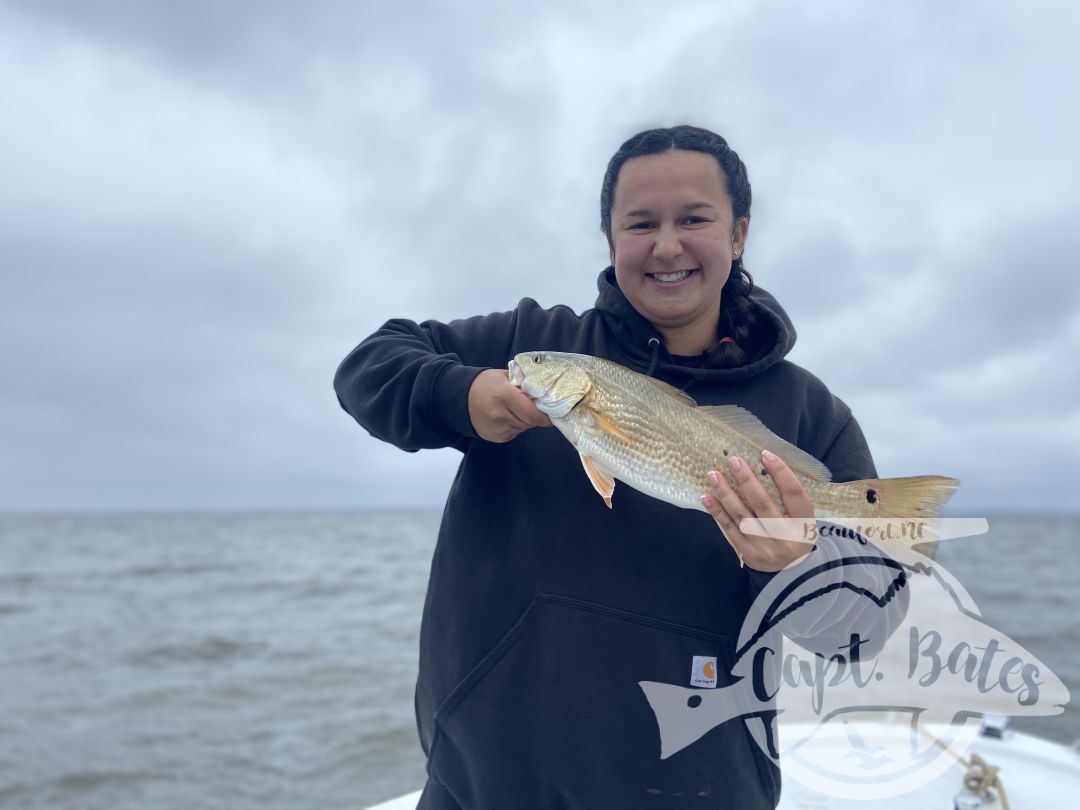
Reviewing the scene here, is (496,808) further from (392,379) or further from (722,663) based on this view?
(392,379)

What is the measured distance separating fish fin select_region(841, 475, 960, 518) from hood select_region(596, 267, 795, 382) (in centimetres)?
59

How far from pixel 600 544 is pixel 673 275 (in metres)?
1.02

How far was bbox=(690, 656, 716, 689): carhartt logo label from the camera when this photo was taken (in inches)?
94.1

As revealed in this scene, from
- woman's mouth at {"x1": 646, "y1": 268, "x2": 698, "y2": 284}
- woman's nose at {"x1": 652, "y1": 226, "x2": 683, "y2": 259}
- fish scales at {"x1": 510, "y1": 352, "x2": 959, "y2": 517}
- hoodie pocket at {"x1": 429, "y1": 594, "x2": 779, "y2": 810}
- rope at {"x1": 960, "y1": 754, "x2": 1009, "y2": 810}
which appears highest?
woman's nose at {"x1": 652, "y1": 226, "x2": 683, "y2": 259}

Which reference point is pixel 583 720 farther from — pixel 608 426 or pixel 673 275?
pixel 673 275

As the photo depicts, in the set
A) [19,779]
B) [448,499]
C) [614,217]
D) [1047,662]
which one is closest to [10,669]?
[19,779]

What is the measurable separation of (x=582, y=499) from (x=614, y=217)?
3.55ft

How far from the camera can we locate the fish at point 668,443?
8.41ft

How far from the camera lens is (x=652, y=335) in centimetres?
294

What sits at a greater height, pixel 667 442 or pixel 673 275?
pixel 673 275

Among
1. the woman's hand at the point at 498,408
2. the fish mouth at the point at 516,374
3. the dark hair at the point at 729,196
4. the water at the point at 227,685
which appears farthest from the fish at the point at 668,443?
the water at the point at 227,685

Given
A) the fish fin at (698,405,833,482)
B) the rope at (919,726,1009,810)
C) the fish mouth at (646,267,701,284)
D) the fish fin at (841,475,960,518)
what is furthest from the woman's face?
the rope at (919,726,1009,810)

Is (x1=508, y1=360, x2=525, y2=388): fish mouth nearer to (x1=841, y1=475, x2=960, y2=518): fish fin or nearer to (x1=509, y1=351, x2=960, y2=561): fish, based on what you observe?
(x1=509, y1=351, x2=960, y2=561): fish

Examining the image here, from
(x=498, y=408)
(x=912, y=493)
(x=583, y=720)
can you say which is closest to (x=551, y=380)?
(x=498, y=408)
